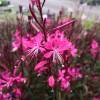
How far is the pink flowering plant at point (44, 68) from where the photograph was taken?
7.02ft

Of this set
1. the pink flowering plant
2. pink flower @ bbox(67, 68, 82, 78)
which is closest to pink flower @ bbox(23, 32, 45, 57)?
the pink flowering plant

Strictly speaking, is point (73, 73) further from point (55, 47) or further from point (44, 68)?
point (55, 47)

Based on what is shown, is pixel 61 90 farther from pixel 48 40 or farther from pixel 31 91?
pixel 48 40

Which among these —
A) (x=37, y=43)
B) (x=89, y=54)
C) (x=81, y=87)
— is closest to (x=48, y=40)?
(x=37, y=43)

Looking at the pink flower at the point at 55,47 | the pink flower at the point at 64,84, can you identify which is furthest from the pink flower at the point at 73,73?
the pink flower at the point at 55,47

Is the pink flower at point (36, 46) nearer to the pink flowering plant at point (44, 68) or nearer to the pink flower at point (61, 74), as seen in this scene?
the pink flowering plant at point (44, 68)

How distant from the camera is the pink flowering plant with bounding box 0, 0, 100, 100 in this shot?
2.14 m

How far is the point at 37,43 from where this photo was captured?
2172 mm

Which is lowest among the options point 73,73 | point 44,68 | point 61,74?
point 73,73

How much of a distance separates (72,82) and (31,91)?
14.5 inches

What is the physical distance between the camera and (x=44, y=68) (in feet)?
7.75

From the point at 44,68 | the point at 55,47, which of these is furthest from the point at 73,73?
the point at 55,47

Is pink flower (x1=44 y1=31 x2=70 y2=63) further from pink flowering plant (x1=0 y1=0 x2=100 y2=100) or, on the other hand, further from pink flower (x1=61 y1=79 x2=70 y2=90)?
pink flower (x1=61 y1=79 x2=70 y2=90)

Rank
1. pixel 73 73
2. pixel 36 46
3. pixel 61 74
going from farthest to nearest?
pixel 73 73 < pixel 61 74 < pixel 36 46
